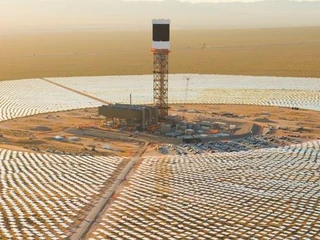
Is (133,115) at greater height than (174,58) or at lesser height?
lesser

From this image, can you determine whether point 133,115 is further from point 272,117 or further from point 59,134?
point 272,117

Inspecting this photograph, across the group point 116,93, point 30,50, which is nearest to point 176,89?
point 116,93

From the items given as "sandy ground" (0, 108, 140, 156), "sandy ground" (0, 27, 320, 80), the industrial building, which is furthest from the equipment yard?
"sandy ground" (0, 27, 320, 80)

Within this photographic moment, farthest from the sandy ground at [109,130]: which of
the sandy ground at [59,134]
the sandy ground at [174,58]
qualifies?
the sandy ground at [174,58]

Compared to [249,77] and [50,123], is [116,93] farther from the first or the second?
[249,77]

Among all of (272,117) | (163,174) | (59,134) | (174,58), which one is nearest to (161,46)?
(59,134)

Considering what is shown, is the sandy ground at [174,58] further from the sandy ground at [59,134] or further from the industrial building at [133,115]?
the industrial building at [133,115]

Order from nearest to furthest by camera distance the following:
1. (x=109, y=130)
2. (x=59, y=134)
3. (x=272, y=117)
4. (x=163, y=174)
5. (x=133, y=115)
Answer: (x=163, y=174) → (x=59, y=134) → (x=133, y=115) → (x=109, y=130) → (x=272, y=117)
